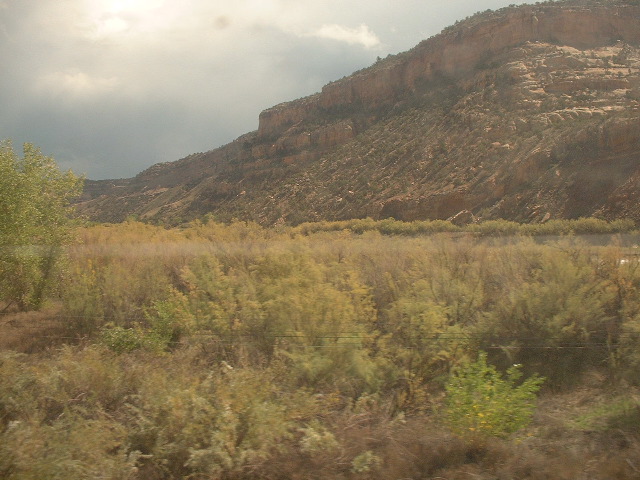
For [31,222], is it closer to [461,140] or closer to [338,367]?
[338,367]

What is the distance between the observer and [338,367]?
7.98 meters

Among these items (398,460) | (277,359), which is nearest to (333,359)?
(277,359)

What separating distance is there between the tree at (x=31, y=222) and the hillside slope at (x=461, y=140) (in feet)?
70.3

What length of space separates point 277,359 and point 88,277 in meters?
7.32

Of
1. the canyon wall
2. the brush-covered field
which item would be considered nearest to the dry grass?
the brush-covered field

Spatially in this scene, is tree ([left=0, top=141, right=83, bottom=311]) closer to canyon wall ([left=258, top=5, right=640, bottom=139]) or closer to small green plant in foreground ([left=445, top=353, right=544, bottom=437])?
small green plant in foreground ([left=445, top=353, right=544, bottom=437])

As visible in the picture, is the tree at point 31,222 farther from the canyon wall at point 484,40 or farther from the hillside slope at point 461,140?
the canyon wall at point 484,40

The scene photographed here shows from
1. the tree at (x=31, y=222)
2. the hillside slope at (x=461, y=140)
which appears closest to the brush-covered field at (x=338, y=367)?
the tree at (x=31, y=222)

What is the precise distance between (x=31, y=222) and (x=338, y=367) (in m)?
8.61

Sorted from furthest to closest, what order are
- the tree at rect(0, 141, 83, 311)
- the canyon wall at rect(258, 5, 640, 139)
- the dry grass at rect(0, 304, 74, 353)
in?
the canyon wall at rect(258, 5, 640, 139), the tree at rect(0, 141, 83, 311), the dry grass at rect(0, 304, 74, 353)

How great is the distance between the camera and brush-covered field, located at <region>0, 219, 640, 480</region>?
5508mm

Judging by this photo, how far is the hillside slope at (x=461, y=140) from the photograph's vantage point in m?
28.7

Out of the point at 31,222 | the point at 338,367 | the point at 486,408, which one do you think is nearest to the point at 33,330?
the point at 31,222

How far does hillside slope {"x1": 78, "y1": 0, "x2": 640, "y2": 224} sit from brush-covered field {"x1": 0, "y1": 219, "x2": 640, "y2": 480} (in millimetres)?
15547
